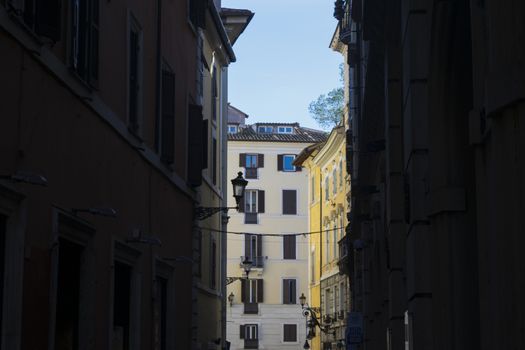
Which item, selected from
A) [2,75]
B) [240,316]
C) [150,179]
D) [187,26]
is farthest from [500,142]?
[240,316]

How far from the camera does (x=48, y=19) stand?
10.8 meters

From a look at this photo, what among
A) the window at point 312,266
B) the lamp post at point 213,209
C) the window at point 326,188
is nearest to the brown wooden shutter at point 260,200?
the window at point 312,266

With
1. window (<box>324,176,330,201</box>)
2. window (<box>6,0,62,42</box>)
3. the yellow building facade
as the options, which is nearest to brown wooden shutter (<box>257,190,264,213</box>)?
the yellow building facade

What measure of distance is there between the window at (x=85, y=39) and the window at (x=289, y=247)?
61.7m

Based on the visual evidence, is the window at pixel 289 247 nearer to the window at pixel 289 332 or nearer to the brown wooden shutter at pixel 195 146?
the window at pixel 289 332

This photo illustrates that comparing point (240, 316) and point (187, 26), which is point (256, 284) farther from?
point (187, 26)

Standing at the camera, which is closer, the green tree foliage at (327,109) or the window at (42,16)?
the window at (42,16)

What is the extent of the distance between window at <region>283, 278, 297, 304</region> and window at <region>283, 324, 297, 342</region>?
160 centimetres

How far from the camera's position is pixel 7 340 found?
10.2 m

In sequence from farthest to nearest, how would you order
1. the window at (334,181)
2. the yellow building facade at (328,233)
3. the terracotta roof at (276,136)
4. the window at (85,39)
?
1. the terracotta roof at (276,136)
2. the window at (334,181)
3. the yellow building facade at (328,233)
4. the window at (85,39)

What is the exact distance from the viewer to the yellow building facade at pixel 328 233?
2158 inches

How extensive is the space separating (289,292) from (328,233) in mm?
14583

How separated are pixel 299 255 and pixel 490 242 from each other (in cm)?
6953

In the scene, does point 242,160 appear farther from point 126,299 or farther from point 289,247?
point 126,299
